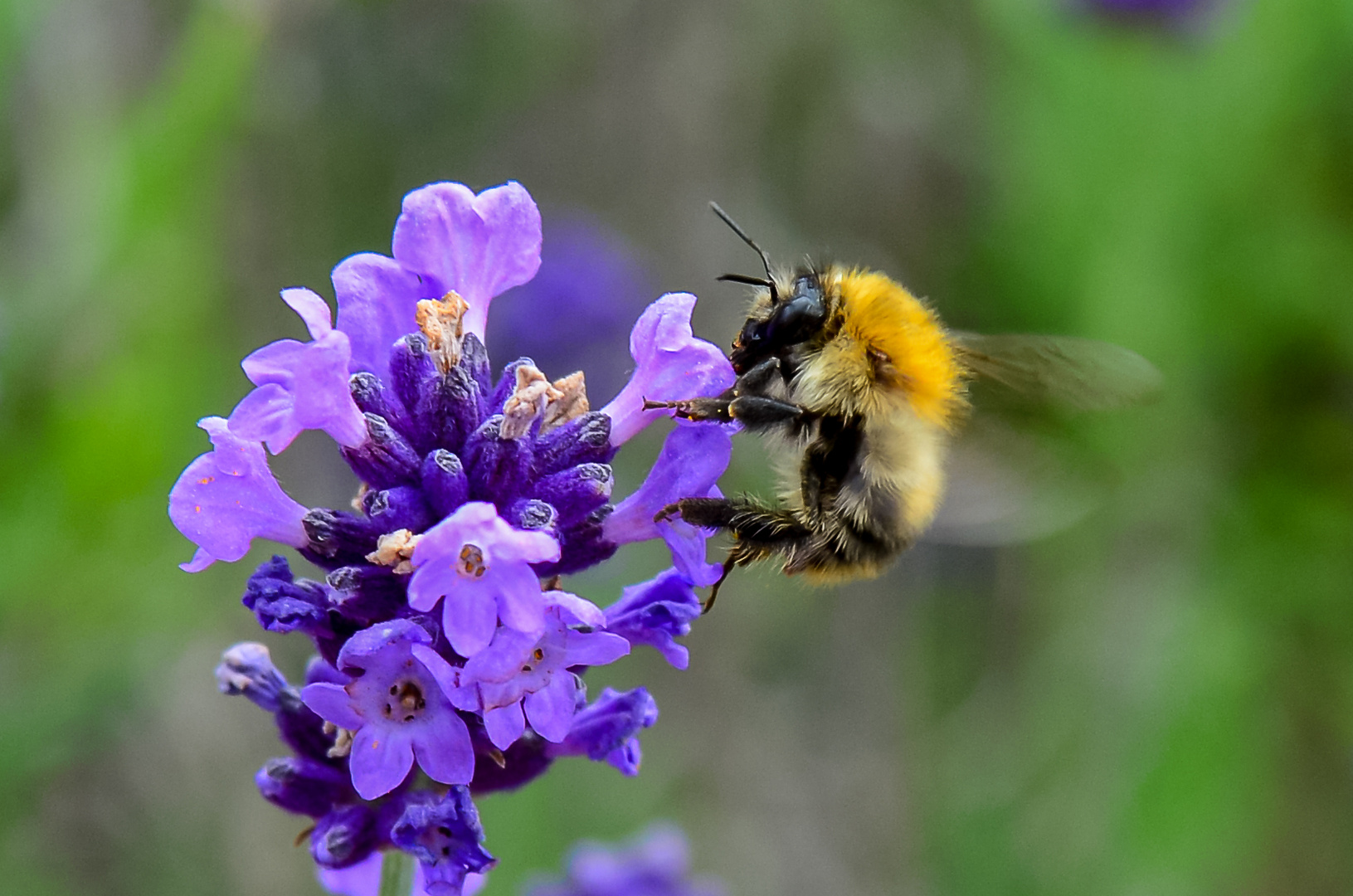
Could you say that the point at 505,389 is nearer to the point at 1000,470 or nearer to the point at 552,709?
the point at 552,709

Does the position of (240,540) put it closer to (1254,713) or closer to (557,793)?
(557,793)

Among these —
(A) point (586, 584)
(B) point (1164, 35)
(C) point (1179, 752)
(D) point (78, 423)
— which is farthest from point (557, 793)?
(B) point (1164, 35)

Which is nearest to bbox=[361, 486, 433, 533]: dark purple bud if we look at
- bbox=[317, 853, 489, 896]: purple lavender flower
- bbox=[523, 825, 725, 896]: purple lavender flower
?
bbox=[317, 853, 489, 896]: purple lavender flower

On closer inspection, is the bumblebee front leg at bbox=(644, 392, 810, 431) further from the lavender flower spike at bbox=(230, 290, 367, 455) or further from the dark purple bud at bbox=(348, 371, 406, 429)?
the lavender flower spike at bbox=(230, 290, 367, 455)

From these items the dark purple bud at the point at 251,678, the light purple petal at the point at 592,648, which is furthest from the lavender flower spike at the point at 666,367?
the dark purple bud at the point at 251,678

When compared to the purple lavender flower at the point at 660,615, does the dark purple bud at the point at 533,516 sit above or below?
above

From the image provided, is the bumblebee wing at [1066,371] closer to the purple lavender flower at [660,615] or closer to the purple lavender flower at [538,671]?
the purple lavender flower at [660,615]

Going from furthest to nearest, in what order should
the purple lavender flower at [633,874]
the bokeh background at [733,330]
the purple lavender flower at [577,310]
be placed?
1. the purple lavender flower at [577,310]
2. the bokeh background at [733,330]
3. the purple lavender flower at [633,874]
